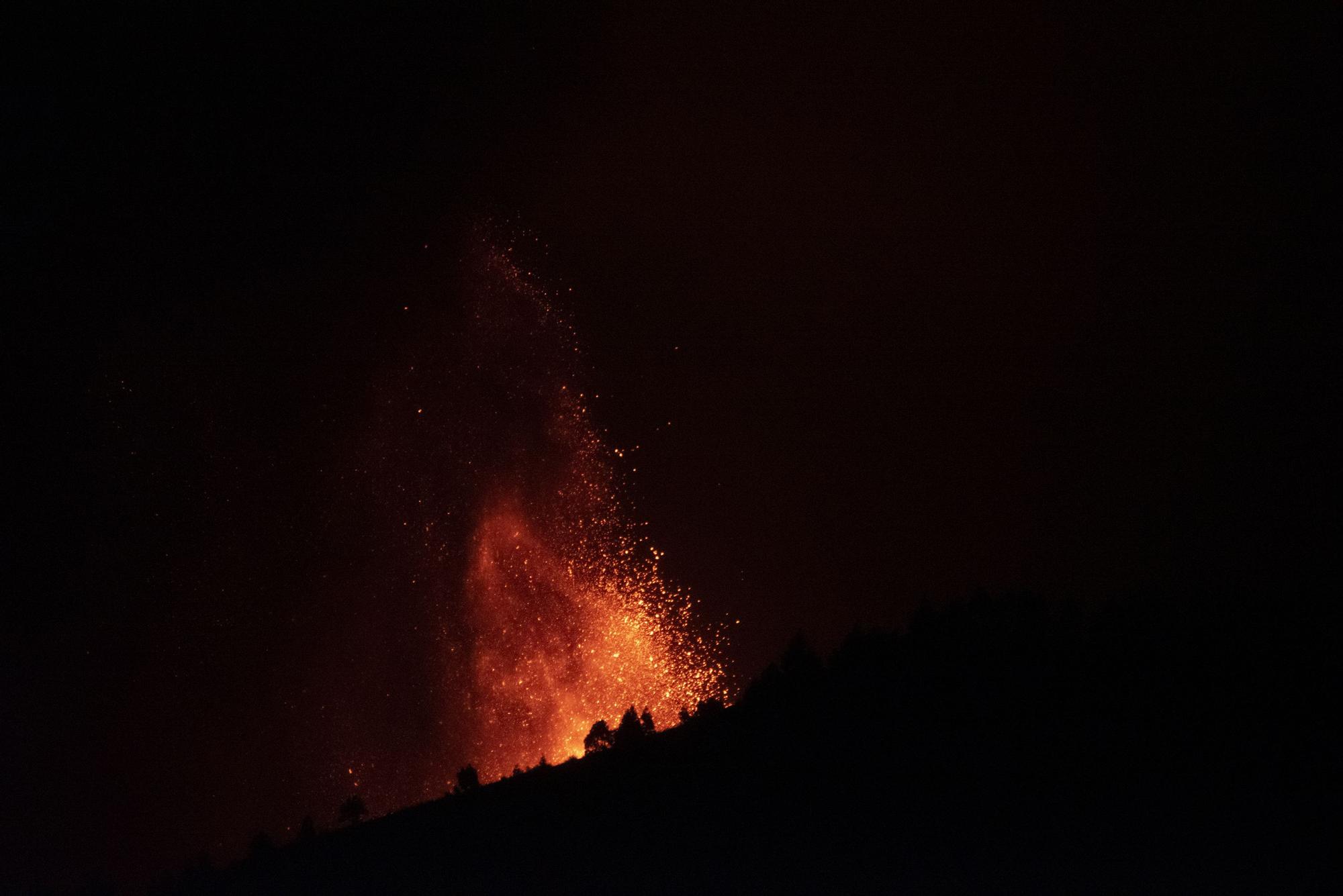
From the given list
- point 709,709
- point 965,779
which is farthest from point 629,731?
point 965,779

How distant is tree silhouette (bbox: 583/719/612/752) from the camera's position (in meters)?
17.0

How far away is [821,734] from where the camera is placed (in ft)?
46.9

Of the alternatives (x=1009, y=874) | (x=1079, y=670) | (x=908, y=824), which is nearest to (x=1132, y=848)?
(x=1009, y=874)

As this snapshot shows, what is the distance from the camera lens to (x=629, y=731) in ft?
52.9

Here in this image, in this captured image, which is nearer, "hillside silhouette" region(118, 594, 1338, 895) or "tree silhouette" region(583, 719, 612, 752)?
"hillside silhouette" region(118, 594, 1338, 895)

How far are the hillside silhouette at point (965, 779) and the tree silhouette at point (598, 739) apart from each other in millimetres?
215

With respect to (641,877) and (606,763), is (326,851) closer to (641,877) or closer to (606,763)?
(606,763)

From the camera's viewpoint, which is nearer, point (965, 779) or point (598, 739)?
point (965, 779)

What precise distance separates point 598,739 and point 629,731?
1827mm

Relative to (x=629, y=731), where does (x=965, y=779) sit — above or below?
below

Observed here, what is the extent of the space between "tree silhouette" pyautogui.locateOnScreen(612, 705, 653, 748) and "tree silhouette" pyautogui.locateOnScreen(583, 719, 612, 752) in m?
0.56

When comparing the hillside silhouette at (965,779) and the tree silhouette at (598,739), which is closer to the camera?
the hillside silhouette at (965,779)

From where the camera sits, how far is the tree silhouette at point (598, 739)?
17.0 metres

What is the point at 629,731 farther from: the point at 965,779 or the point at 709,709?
the point at 965,779
